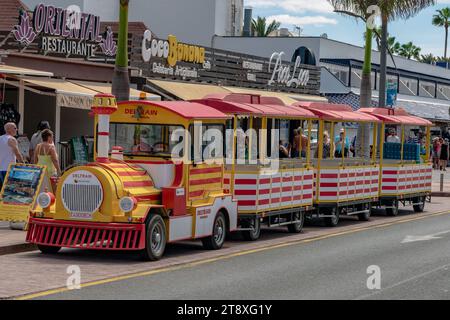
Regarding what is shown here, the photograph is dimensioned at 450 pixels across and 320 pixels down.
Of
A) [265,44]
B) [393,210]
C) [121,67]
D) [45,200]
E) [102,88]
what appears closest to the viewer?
[45,200]

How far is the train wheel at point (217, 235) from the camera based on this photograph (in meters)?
17.2

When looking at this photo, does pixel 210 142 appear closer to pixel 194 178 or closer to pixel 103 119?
pixel 194 178

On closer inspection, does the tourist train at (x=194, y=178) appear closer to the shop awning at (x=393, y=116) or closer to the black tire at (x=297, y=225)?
the black tire at (x=297, y=225)

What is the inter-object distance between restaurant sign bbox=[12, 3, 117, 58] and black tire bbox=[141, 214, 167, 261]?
40.6ft

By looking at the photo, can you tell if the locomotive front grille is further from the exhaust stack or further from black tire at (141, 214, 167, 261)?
black tire at (141, 214, 167, 261)

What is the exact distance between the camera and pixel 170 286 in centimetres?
1286

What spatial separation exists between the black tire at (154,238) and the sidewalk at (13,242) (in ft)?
6.72

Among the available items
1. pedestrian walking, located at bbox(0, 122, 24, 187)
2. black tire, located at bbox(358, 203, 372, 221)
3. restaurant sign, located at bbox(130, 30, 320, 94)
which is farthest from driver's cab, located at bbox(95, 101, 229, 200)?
restaurant sign, located at bbox(130, 30, 320, 94)

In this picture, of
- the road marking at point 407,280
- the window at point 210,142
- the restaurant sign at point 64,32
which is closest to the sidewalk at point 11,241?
the window at point 210,142

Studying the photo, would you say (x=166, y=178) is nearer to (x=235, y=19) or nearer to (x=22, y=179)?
(x=22, y=179)

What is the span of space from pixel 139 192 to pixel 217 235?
2297mm

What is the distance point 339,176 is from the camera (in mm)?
22797

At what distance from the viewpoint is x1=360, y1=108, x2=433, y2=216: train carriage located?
26.1 metres

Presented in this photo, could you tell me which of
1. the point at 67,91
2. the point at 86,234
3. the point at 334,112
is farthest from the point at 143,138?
the point at 67,91
